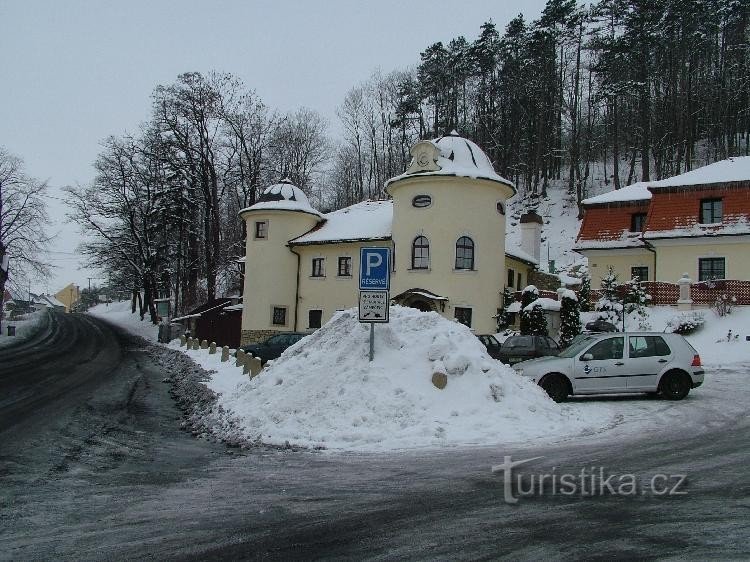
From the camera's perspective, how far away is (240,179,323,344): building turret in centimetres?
3850

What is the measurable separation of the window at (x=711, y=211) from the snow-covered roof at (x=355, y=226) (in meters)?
15.6

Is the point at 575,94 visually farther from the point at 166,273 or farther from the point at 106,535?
the point at 106,535

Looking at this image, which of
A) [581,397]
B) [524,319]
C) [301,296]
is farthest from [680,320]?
[301,296]

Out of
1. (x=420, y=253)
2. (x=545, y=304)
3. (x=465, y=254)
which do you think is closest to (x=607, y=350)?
(x=545, y=304)

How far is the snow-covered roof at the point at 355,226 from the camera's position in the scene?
119ft

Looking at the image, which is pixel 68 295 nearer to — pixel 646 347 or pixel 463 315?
pixel 463 315

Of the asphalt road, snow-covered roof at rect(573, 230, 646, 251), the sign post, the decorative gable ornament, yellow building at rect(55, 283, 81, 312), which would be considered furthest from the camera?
yellow building at rect(55, 283, 81, 312)

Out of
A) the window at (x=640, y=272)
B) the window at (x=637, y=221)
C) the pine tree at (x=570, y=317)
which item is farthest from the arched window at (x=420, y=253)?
the window at (x=637, y=221)

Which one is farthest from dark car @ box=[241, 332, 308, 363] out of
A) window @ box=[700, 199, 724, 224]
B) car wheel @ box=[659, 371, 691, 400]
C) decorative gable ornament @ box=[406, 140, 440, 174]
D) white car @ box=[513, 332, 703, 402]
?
window @ box=[700, 199, 724, 224]

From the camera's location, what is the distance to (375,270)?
11.6 metres

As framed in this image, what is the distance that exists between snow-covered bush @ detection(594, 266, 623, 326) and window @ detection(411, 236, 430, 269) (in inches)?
327

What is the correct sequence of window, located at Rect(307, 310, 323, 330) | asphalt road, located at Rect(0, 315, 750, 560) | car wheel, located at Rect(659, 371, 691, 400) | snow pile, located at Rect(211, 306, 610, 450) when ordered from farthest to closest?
window, located at Rect(307, 310, 323, 330) → car wheel, located at Rect(659, 371, 691, 400) → snow pile, located at Rect(211, 306, 610, 450) → asphalt road, located at Rect(0, 315, 750, 560)

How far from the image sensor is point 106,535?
5.46m

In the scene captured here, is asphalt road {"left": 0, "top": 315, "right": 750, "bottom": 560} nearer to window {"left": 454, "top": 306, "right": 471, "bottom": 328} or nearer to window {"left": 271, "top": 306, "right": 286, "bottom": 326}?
window {"left": 454, "top": 306, "right": 471, "bottom": 328}
